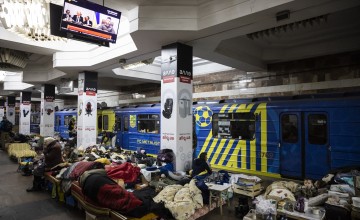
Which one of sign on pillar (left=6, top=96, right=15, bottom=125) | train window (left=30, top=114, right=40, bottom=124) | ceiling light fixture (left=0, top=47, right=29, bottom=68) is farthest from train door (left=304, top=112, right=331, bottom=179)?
sign on pillar (left=6, top=96, right=15, bottom=125)

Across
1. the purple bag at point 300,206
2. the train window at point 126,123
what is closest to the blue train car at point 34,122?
the train window at point 126,123

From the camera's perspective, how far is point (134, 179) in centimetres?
582

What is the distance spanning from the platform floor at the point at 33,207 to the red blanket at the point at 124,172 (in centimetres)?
104

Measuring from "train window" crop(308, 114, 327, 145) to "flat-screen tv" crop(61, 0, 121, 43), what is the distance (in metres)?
6.05

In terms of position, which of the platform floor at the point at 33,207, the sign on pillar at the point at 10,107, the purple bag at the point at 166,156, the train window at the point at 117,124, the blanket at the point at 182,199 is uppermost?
the sign on pillar at the point at 10,107

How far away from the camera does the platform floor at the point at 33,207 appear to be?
4955 mm

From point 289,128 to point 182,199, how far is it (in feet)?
14.3

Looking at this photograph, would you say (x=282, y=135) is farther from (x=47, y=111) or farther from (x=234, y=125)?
(x=47, y=111)

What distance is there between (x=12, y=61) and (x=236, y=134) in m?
9.82

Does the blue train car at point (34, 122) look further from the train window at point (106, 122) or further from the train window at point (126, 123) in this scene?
the train window at point (126, 123)

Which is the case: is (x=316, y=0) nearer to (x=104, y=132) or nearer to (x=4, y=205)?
(x=4, y=205)

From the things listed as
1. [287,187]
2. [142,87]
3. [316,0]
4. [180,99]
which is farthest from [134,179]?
[142,87]

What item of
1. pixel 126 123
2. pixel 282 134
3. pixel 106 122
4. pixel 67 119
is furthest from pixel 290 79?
pixel 67 119

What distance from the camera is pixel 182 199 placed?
4668 millimetres
